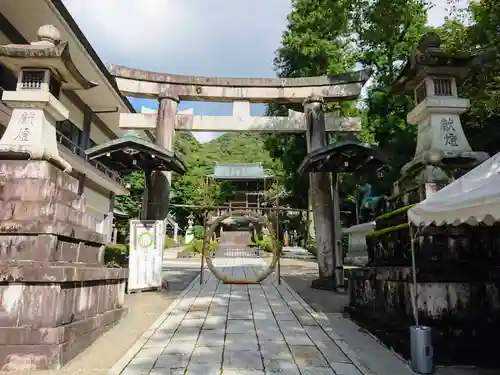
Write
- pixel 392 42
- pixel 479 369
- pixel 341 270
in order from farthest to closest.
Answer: pixel 392 42
pixel 341 270
pixel 479 369

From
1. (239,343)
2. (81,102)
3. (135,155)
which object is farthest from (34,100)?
(81,102)

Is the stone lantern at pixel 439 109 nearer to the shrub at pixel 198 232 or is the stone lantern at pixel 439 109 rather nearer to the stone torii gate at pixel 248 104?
the stone torii gate at pixel 248 104

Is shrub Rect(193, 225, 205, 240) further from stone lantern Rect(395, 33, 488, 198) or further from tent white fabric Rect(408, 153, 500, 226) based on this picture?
tent white fabric Rect(408, 153, 500, 226)

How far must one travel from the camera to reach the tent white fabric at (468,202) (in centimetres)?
282

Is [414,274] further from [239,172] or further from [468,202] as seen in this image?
[239,172]

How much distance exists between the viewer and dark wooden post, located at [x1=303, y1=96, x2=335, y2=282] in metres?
9.53

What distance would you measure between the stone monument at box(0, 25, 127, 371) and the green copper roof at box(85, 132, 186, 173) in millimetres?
2874

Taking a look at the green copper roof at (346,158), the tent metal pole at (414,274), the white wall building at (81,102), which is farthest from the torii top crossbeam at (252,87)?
the tent metal pole at (414,274)

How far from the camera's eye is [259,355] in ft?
13.6

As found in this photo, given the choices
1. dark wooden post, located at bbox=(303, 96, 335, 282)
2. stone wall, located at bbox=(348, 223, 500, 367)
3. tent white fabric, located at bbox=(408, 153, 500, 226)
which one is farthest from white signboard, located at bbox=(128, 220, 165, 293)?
tent white fabric, located at bbox=(408, 153, 500, 226)

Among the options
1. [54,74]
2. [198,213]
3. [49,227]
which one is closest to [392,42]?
[54,74]

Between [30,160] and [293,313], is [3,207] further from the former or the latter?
[293,313]

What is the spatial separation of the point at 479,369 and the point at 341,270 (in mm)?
5439

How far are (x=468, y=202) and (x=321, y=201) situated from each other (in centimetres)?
683
